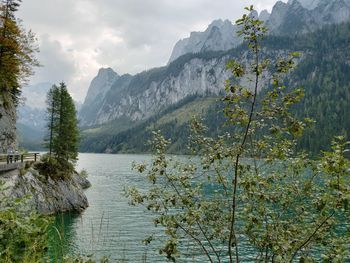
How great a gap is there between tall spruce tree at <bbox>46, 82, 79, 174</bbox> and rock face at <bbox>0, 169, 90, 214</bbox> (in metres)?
9.37

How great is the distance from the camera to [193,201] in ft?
29.0

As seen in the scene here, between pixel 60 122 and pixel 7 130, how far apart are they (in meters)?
16.3

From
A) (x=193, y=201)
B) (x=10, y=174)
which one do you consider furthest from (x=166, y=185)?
(x=10, y=174)

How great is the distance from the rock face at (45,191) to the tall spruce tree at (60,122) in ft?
30.7

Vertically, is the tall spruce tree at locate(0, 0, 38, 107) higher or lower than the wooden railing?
higher

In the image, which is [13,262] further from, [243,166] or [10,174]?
[10,174]

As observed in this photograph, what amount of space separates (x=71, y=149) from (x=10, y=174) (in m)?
31.6

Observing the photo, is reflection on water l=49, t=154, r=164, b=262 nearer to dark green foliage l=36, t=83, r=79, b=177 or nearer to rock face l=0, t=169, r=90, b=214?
rock face l=0, t=169, r=90, b=214

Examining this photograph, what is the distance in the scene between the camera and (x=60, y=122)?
59.4 metres

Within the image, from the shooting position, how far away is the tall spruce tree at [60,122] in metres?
57.2

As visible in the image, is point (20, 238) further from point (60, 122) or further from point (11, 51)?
point (60, 122)

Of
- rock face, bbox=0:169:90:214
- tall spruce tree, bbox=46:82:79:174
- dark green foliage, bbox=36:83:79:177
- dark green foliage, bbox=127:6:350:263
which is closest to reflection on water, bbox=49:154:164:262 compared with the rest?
rock face, bbox=0:169:90:214

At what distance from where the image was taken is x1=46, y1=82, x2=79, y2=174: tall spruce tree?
57188 mm

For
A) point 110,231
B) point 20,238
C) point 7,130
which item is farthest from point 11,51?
point 20,238
